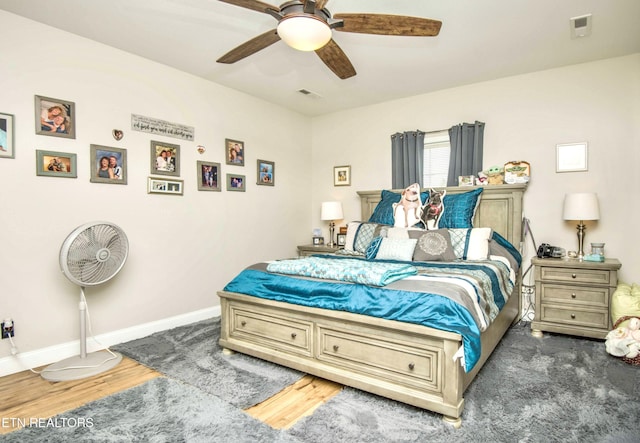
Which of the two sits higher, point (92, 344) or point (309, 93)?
point (309, 93)

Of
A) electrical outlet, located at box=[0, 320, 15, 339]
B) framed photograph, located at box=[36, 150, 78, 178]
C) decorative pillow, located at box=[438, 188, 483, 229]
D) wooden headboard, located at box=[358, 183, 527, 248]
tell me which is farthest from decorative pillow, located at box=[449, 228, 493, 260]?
electrical outlet, located at box=[0, 320, 15, 339]

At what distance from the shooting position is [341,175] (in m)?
4.87

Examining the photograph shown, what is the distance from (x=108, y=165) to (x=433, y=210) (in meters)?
3.01

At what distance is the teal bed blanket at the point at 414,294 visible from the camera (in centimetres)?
186

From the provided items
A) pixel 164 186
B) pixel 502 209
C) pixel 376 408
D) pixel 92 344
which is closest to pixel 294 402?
pixel 376 408

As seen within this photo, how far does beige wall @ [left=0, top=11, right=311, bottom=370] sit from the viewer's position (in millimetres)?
2553

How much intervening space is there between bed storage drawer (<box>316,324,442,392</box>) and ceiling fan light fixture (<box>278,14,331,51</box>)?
5.53 feet

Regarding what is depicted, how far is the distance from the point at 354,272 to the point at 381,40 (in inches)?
74.1

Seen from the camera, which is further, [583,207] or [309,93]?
[309,93]

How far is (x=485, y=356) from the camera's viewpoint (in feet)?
7.79

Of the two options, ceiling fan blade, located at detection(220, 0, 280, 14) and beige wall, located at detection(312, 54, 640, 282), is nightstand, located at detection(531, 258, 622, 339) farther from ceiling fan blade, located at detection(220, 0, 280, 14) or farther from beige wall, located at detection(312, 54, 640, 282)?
ceiling fan blade, located at detection(220, 0, 280, 14)

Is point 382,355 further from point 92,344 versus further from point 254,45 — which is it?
point 92,344

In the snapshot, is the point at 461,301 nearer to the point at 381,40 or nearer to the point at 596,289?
the point at 596,289

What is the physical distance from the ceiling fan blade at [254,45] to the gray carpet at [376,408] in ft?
7.10
